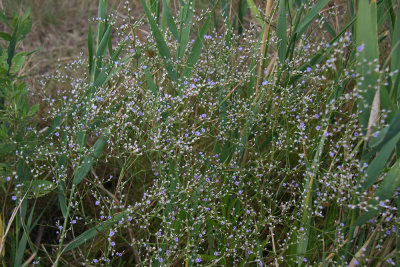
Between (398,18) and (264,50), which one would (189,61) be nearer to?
(264,50)

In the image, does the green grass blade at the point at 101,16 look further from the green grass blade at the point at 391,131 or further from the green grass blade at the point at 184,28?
the green grass blade at the point at 391,131

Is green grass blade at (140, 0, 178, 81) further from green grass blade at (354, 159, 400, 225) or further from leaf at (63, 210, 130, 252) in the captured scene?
green grass blade at (354, 159, 400, 225)

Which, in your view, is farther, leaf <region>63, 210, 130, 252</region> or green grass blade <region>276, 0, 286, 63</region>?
green grass blade <region>276, 0, 286, 63</region>

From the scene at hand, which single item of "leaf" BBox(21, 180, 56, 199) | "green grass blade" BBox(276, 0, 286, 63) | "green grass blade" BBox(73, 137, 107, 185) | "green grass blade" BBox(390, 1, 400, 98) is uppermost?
"green grass blade" BBox(276, 0, 286, 63)

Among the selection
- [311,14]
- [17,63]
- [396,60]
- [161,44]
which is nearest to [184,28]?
[161,44]

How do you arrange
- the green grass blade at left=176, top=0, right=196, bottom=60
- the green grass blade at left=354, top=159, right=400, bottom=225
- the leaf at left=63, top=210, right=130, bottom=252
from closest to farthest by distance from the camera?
the green grass blade at left=354, top=159, right=400, bottom=225, the leaf at left=63, top=210, right=130, bottom=252, the green grass blade at left=176, top=0, right=196, bottom=60

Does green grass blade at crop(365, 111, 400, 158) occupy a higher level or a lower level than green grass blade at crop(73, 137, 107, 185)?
higher

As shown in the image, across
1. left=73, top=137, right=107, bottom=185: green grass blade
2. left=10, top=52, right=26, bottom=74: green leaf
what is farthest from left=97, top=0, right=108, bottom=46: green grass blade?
left=73, top=137, right=107, bottom=185: green grass blade

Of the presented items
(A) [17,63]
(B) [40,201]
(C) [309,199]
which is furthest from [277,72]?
(B) [40,201]
